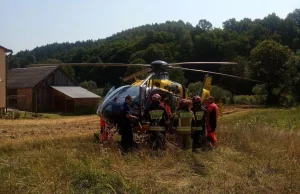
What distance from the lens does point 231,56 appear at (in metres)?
81.1

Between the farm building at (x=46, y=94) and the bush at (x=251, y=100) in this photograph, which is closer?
the farm building at (x=46, y=94)

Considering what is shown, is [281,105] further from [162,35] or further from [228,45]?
[162,35]

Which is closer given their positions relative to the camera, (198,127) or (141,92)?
(198,127)

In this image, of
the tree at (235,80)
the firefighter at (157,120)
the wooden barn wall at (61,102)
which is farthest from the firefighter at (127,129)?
the tree at (235,80)

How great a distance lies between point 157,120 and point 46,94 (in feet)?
118

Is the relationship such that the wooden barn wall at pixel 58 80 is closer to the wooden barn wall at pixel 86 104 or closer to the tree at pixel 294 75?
the wooden barn wall at pixel 86 104

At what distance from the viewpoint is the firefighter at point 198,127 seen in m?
10.8

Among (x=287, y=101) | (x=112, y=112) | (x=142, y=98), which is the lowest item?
(x=287, y=101)

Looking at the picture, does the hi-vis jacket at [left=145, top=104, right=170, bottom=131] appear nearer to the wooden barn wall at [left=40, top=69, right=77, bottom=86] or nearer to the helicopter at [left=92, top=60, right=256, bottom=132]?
the helicopter at [left=92, top=60, right=256, bottom=132]

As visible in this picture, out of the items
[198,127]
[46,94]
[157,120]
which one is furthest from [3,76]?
[198,127]

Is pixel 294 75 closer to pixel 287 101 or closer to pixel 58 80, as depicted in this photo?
pixel 287 101

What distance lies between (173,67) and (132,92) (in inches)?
70.6

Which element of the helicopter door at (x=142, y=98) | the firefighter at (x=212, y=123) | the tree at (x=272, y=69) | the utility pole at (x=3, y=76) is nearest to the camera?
the firefighter at (x=212, y=123)

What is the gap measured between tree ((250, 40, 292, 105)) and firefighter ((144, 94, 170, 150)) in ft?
116
